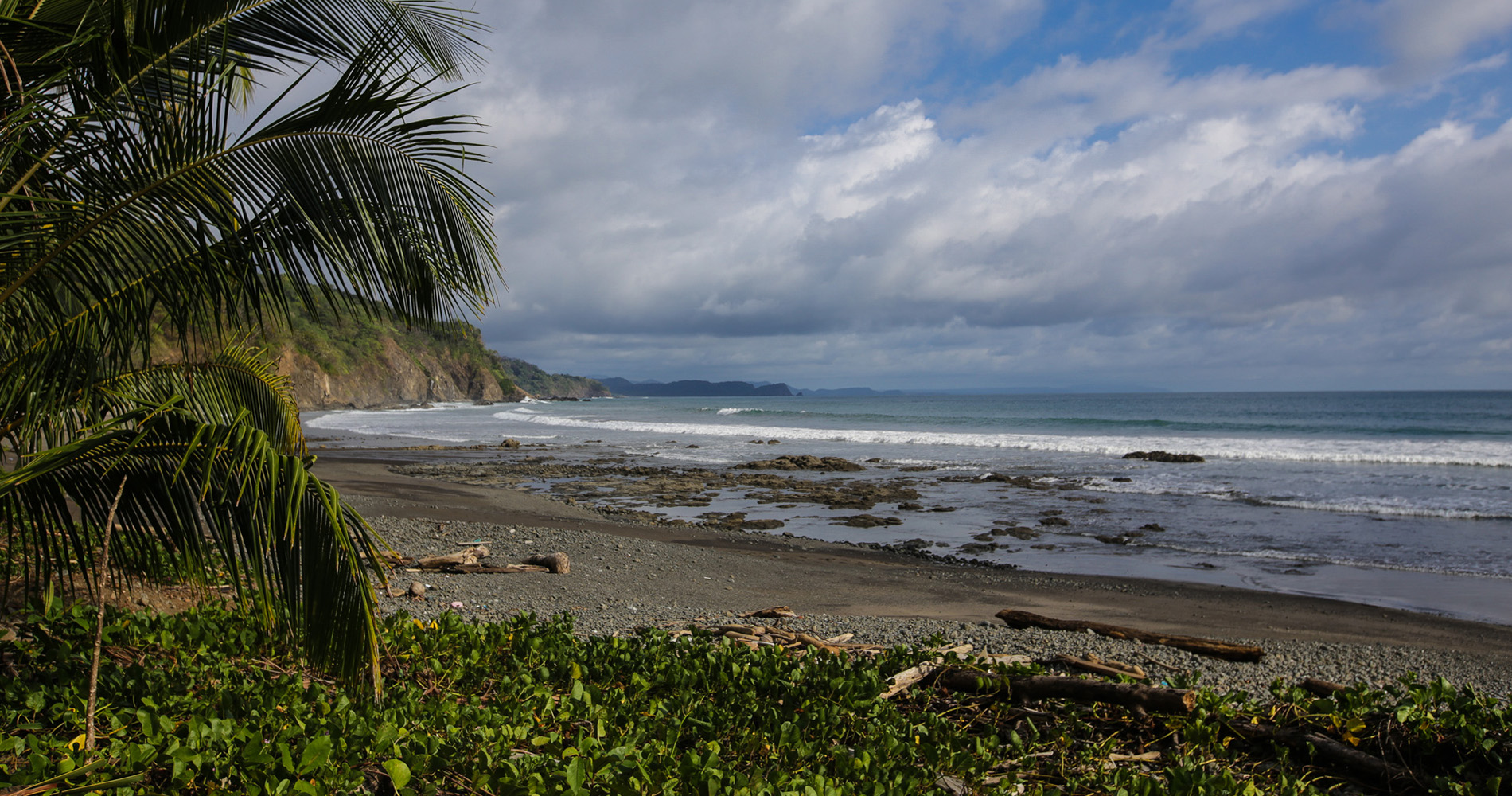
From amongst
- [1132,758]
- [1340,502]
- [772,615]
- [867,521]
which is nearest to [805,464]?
[867,521]

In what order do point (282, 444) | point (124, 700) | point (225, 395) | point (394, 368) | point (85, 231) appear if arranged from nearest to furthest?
point (85, 231) < point (124, 700) < point (225, 395) < point (282, 444) < point (394, 368)

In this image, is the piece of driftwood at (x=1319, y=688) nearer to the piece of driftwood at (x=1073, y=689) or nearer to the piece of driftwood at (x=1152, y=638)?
the piece of driftwood at (x=1073, y=689)

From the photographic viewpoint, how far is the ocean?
10141mm

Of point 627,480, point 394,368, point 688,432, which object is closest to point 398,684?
point 627,480

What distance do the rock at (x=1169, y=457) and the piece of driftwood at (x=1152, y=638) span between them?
2040 cm

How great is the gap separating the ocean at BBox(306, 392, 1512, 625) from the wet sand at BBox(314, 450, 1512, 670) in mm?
751

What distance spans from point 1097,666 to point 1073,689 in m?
0.59

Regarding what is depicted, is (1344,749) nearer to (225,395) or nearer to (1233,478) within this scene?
(225,395)

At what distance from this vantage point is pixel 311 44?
3.85 meters

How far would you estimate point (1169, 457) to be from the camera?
2564 centimetres

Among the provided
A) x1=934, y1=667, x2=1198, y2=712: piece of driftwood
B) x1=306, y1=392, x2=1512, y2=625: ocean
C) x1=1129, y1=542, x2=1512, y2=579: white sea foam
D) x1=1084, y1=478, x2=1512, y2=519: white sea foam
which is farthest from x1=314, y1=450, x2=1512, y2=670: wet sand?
x1=1084, y1=478, x2=1512, y2=519: white sea foam

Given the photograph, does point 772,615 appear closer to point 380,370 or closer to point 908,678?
point 908,678

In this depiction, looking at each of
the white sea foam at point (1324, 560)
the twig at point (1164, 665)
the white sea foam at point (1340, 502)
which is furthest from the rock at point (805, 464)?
the twig at point (1164, 665)

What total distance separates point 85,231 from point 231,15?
122cm
